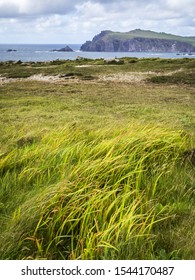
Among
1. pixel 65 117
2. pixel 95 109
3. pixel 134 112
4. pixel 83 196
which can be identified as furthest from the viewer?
pixel 95 109

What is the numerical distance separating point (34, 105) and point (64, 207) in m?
15.7

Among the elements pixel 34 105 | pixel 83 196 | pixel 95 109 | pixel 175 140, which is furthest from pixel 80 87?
pixel 83 196

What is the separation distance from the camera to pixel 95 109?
Result: 17406mm

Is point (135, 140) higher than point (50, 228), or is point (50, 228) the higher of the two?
point (135, 140)

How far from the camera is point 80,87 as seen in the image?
90.1 feet

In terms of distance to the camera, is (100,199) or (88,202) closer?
(88,202)

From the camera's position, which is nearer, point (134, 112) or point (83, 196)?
point (83, 196)

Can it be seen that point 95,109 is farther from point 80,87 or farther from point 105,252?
point 105,252

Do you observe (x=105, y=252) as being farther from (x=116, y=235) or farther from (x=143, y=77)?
(x=143, y=77)

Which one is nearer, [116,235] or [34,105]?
[116,235]

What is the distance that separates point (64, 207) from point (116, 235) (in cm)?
88
